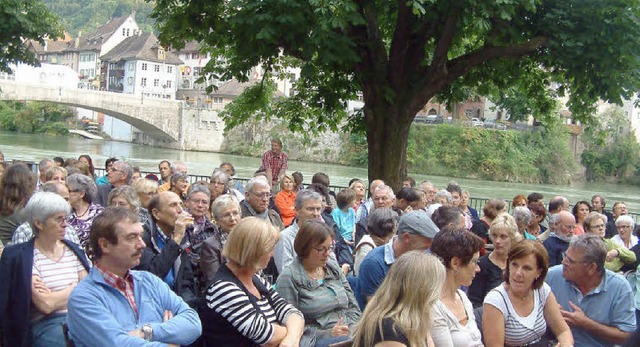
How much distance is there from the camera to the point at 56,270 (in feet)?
13.8

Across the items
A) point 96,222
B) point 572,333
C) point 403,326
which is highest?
point 96,222

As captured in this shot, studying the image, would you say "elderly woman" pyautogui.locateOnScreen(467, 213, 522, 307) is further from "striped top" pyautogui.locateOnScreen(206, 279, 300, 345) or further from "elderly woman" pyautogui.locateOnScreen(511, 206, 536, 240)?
"striped top" pyautogui.locateOnScreen(206, 279, 300, 345)

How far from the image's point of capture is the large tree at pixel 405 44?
1024 cm

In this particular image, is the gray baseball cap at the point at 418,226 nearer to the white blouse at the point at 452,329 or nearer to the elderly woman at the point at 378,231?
the white blouse at the point at 452,329

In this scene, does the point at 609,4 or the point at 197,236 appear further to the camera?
the point at 609,4

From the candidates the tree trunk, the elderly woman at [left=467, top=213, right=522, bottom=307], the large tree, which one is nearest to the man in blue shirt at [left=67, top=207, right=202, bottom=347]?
the elderly woman at [left=467, top=213, right=522, bottom=307]

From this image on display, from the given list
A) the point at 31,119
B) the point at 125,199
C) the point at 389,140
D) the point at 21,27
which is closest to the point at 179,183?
the point at 125,199

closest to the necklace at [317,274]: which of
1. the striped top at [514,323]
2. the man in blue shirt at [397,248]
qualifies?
the man in blue shirt at [397,248]

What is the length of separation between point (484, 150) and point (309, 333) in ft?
145

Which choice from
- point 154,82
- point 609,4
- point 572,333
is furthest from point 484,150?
point 154,82

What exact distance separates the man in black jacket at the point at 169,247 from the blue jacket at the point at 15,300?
845mm

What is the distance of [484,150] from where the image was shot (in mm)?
46969

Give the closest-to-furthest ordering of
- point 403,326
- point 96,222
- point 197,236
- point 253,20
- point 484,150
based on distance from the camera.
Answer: point 403,326 < point 96,222 < point 197,236 < point 253,20 < point 484,150

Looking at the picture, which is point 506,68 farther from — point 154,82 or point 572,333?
point 154,82
